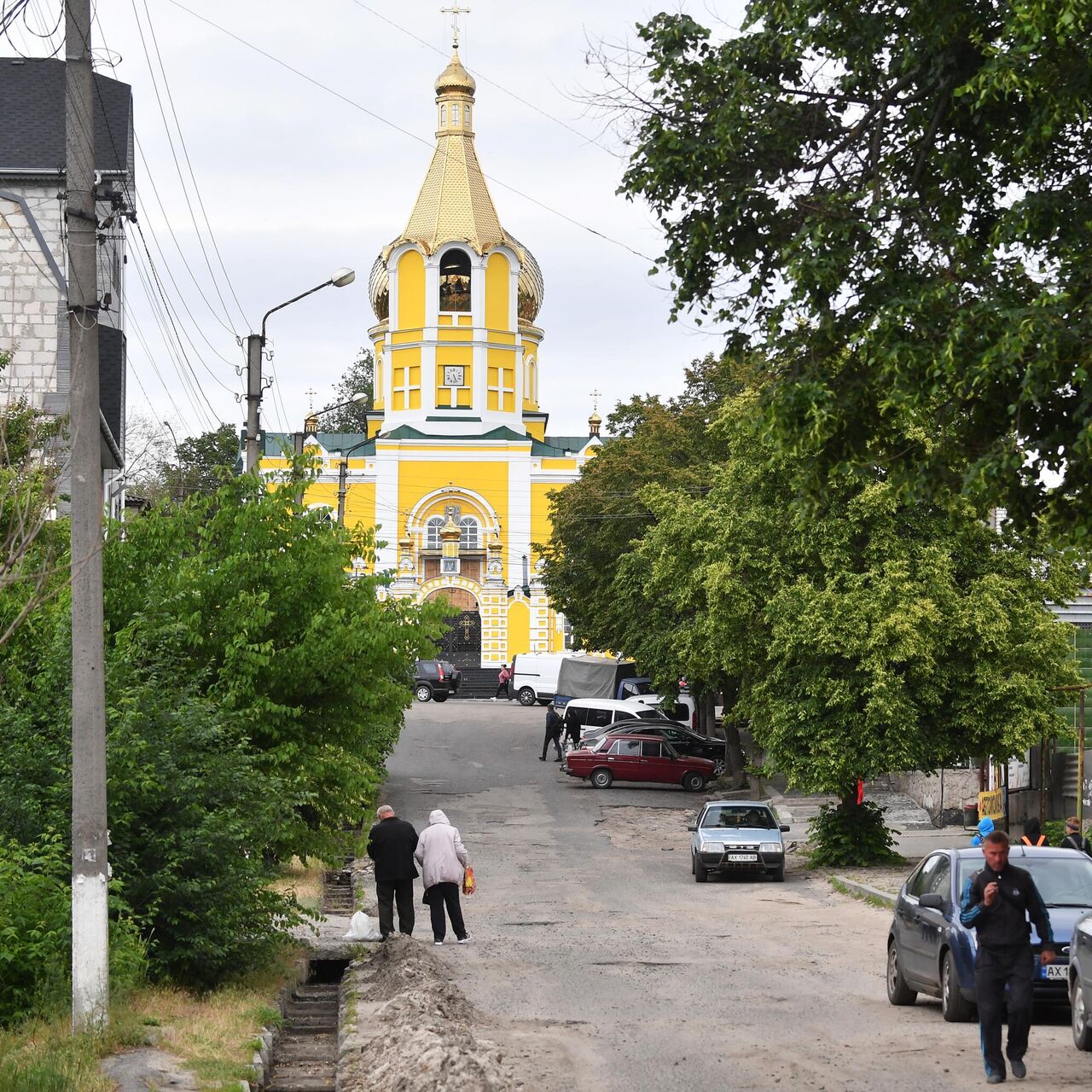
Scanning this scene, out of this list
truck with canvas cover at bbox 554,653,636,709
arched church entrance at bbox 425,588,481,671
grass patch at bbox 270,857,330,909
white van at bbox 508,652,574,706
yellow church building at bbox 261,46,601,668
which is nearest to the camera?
grass patch at bbox 270,857,330,909

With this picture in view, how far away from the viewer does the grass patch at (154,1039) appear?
9.65 metres

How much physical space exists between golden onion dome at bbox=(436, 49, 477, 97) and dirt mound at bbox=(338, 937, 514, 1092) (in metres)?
84.0

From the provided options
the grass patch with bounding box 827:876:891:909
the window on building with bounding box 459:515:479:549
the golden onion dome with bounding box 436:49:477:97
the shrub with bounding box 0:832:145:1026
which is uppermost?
the golden onion dome with bounding box 436:49:477:97

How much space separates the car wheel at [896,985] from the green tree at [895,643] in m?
13.4

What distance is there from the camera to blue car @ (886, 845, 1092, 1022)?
13.3 meters

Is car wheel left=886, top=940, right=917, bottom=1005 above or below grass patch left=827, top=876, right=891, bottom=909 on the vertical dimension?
above

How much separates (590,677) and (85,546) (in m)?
50.8

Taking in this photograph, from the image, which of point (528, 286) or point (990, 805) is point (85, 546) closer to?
point (990, 805)

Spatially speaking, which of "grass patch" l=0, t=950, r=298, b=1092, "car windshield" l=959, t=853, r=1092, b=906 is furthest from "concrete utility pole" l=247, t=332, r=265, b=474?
"car windshield" l=959, t=853, r=1092, b=906

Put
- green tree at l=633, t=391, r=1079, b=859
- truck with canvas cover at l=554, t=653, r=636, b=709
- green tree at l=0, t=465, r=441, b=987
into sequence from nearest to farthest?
green tree at l=0, t=465, r=441, b=987, green tree at l=633, t=391, r=1079, b=859, truck with canvas cover at l=554, t=653, r=636, b=709

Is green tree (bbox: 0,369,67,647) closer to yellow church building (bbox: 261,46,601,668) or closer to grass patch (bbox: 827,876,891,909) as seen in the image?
grass patch (bbox: 827,876,891,909)

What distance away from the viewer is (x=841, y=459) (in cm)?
1223

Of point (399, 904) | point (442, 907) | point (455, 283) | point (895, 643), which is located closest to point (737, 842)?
point (895, 643)

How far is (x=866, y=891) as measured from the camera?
25703 millimetres
